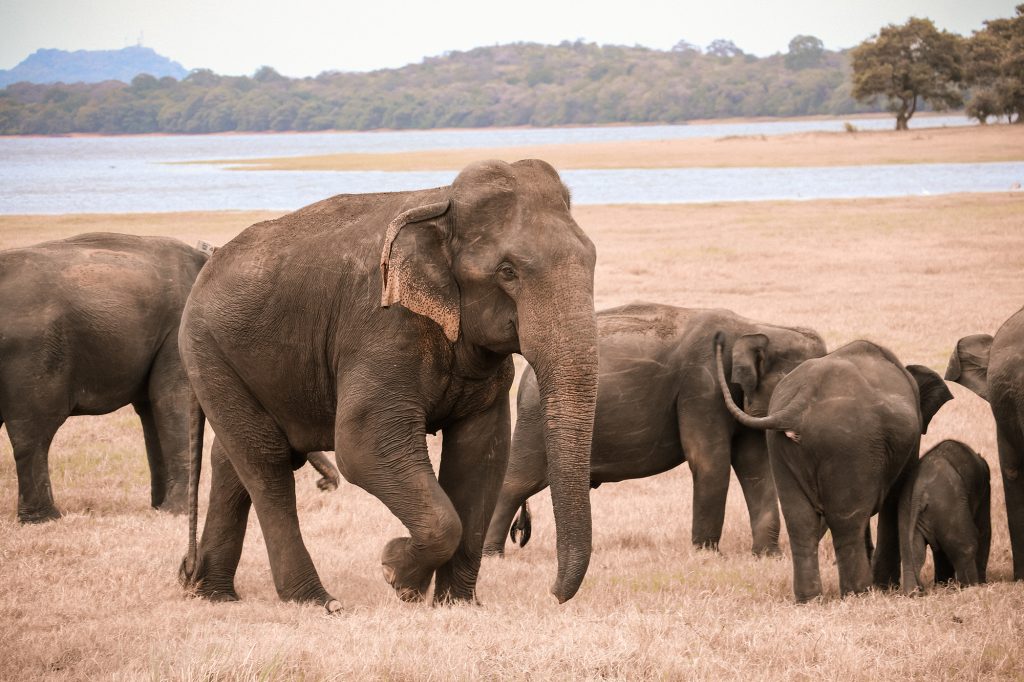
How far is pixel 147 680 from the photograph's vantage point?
5.38 meters

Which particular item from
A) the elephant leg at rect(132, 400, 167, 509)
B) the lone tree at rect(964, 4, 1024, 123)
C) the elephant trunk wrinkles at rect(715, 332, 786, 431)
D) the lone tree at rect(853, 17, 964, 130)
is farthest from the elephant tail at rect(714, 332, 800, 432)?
the lone tree at rect(853, 17, 964, 130)

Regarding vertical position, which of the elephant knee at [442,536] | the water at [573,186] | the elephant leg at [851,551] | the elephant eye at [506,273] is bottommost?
the water at [573,186]

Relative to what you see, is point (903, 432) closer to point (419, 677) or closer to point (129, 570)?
point (419, 677)

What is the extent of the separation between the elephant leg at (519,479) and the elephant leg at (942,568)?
285cm

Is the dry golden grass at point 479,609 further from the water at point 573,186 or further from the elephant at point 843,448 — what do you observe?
the water at point 573,186

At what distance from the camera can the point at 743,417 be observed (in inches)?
314

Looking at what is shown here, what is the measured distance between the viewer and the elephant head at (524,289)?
6.13 meters

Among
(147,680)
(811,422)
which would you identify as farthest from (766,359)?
(147,680)

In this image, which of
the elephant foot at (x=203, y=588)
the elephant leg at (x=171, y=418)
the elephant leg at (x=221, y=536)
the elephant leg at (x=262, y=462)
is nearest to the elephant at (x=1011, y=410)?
the elephant leg at (x=262, y=462)

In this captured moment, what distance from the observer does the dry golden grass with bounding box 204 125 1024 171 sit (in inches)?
2734

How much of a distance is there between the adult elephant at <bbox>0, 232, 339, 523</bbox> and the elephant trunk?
4.48 meters

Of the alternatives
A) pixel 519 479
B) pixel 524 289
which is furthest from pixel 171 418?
pixel 524 289

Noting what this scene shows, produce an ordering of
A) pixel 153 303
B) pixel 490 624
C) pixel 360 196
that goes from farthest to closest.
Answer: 1. pixel 153 303
2. pixel 360 196
3. pixel 490 624

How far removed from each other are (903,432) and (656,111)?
195 meters
